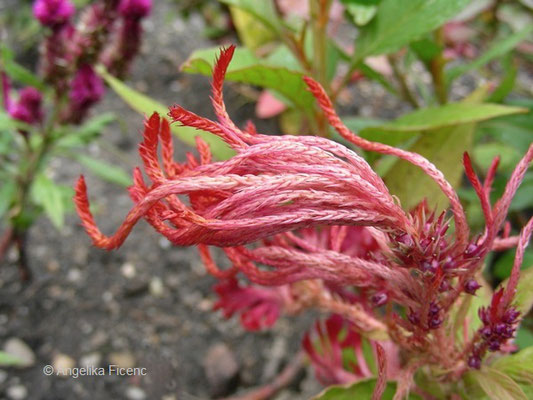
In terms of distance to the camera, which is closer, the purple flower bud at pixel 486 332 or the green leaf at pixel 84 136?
the purple flower bud at pixel 486 332

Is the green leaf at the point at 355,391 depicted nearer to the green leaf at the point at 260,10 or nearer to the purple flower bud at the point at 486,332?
the purple flower bud at the point at 486,332

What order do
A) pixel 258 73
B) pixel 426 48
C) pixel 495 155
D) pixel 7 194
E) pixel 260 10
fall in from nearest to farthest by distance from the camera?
pixel 258 73
pixel 260 10
pixel 426 48
pixel 7 194
pixel 495 155

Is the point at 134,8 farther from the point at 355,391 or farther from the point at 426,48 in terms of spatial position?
the point at 355,391

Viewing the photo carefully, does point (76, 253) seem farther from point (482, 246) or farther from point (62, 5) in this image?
point (482, 246)

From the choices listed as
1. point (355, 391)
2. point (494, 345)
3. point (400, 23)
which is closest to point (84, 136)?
point (400, 23)

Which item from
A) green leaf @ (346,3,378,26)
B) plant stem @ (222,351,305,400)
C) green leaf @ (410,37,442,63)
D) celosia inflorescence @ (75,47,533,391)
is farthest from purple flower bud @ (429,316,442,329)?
plant stem @ (222,351,305,400)

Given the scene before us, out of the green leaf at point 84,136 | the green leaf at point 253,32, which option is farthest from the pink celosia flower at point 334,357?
the green leaf at point 253,32
